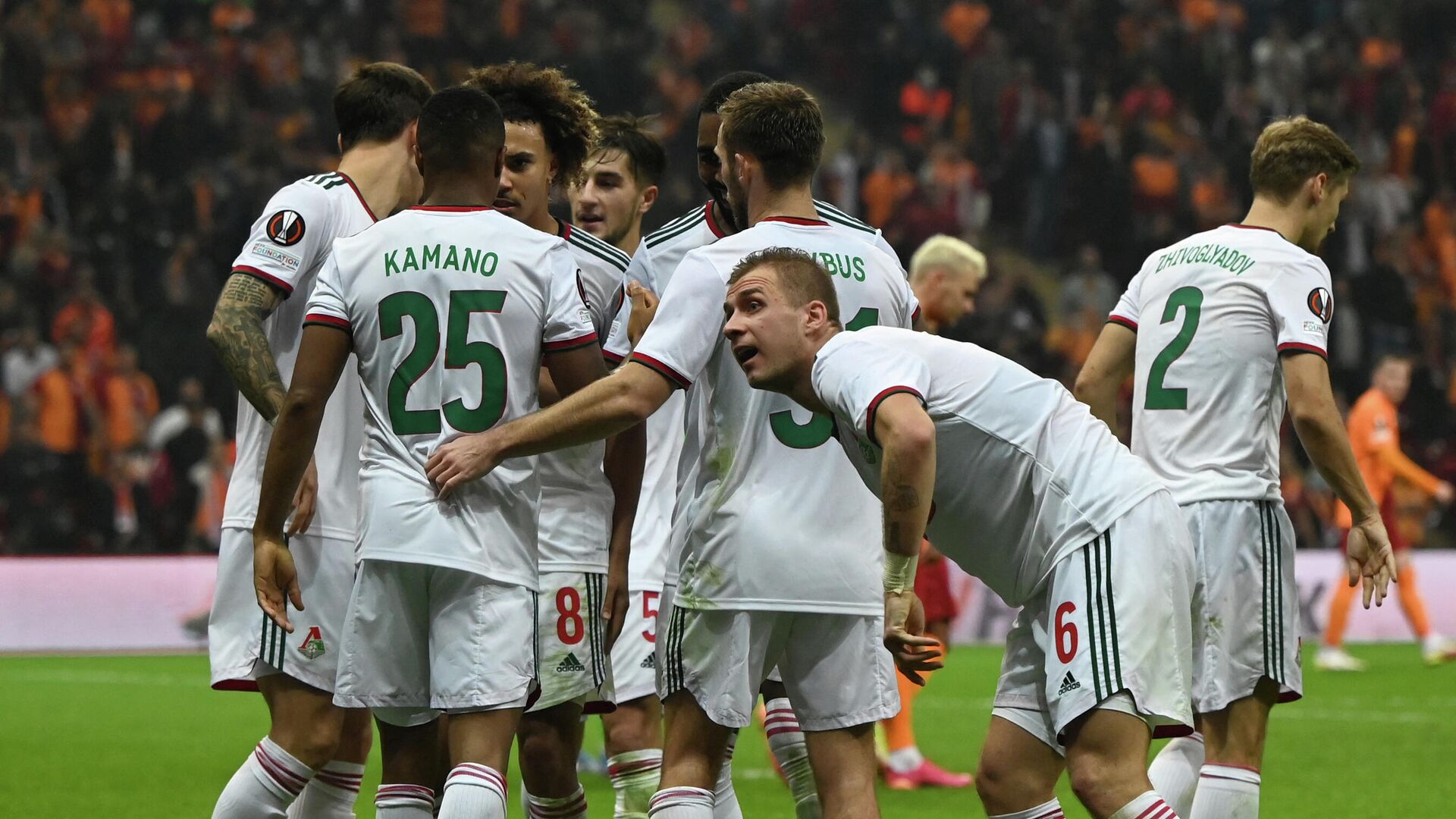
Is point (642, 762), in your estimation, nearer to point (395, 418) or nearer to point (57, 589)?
point (395, 418)

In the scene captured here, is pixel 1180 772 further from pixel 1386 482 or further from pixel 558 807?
pixel 1386 482

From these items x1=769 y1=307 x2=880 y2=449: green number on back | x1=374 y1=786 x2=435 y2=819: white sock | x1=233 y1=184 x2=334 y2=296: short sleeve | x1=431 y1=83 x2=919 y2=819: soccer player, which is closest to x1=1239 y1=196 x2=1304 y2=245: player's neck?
x1=431 y1=83 x2=919 y2=819: soccer player

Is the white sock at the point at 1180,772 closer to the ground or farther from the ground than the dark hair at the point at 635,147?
closer to the ground

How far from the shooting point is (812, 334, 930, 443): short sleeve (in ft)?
12.4

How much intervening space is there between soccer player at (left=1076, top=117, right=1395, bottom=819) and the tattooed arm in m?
2.42

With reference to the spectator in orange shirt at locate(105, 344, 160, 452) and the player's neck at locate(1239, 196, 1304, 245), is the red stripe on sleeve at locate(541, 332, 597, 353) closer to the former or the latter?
the player's neck at locate(1239, 196, 1304, 245)

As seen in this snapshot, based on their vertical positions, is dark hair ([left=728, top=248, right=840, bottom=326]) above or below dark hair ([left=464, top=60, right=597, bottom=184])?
below

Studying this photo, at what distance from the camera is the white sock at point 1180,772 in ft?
18.0

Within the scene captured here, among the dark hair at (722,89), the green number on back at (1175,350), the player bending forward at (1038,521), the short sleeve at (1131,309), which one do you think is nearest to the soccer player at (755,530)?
the player bending forward at (1038,521)

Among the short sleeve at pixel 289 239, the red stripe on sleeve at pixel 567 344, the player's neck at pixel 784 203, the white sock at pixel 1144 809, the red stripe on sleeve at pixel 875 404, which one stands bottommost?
the white sock at pixel 1144 809

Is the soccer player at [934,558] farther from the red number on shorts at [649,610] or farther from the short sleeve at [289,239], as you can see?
the short sleeve at [289,239]

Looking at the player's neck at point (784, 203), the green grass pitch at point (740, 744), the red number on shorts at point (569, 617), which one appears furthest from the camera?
the green grass pitch at point (740, 744)

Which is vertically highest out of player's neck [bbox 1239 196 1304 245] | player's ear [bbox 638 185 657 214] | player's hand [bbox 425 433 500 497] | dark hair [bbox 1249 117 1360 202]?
dark hair [bbox 1249 117 1360 202]

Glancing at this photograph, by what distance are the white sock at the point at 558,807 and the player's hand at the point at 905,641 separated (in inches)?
60.2
